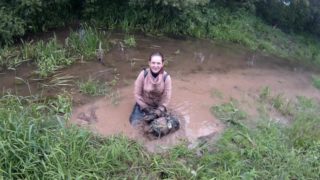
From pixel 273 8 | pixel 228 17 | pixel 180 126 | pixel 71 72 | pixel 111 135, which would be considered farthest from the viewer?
pixel 273 8

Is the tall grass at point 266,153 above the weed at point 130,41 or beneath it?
beneath

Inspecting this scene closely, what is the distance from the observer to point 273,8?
37.0ft

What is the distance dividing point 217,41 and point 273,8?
9.07ft

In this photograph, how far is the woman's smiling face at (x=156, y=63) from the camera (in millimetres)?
4957

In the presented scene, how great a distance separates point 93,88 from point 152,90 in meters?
1.09

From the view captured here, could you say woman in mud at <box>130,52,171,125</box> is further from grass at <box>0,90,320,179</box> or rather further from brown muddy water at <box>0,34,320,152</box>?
grass at <box>0,90,320,179</box>

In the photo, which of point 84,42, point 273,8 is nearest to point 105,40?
point 84,42

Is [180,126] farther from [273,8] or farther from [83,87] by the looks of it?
[273,8]

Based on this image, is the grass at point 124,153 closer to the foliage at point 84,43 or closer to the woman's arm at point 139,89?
the woman's arm at point 139,89

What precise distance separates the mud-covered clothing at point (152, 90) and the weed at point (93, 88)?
83 cm

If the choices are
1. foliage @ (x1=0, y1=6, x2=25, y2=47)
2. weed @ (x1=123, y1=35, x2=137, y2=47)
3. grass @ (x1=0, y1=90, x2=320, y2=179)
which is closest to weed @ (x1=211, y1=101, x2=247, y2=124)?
grass @ (x1=0, y1=90, x2=320, y2=179)

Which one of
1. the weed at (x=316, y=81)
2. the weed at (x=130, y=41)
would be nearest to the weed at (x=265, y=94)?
the weed at (x=316, y=81)

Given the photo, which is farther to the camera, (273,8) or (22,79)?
(273,8)

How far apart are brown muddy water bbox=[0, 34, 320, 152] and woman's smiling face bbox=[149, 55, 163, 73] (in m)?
0.76
